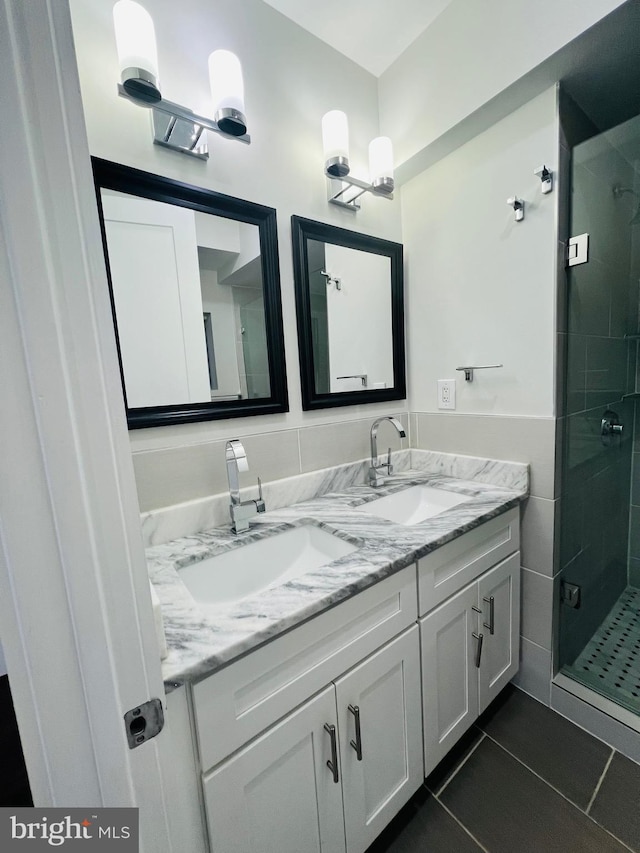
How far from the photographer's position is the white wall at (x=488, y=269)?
1.17 metres

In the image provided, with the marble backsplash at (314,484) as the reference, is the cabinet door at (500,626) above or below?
below

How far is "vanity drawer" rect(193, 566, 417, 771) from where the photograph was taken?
60 cm

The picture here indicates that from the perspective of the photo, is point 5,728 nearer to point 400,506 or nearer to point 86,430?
point 86,430

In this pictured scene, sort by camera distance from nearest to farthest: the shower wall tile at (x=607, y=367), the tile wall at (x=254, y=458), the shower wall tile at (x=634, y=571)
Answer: the tile wall at (x=254, y=458) < the shower wall tile at (x=607, y=367) < the shower wall tile at (x=634, y=571)

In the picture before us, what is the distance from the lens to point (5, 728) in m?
1.00

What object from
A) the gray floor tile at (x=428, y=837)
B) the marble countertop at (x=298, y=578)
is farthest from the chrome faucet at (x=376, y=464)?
the gray floor tile at (x=428, y=837)

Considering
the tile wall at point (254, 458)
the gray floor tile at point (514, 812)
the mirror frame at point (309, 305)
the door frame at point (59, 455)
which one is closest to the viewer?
the door frame at point (59, 455)

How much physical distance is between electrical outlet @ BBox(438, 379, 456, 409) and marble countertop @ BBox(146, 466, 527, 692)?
34cm

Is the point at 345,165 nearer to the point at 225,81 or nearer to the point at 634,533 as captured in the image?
the point at 225,81

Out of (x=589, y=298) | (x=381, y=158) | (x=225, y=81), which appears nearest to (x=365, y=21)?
(x=381, y=158)

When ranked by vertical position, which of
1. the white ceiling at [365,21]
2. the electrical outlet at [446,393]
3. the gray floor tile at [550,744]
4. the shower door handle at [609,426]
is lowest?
the gray floor tile at [550,744]

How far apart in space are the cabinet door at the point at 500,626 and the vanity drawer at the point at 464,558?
57 mm

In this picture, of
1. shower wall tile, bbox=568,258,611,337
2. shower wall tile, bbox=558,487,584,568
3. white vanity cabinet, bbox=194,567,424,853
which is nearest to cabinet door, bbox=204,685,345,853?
white vanity cabinet, bbox=194,567,424,853

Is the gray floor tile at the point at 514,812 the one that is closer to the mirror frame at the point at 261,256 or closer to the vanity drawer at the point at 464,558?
the vanity drawer at the point at 464,558
